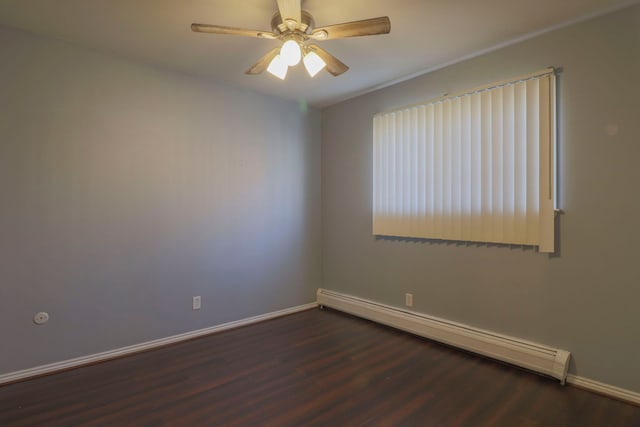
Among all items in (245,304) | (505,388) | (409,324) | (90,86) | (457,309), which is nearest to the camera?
(505,388)

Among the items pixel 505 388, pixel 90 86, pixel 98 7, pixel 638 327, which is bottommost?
pixel 505 388

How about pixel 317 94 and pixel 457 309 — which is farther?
pixel 317 94

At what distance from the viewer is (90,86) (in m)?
2.60

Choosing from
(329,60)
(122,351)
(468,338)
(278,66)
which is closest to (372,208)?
(468,338)

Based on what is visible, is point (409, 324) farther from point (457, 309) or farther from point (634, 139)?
point (634, 139)

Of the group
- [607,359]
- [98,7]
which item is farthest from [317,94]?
[607,359]

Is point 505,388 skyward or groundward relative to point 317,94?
groundward

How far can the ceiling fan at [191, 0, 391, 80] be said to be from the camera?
5.93 ft

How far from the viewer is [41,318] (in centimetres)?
239

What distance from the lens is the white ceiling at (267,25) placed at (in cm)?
208

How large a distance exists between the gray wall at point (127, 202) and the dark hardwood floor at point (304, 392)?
0.42 m

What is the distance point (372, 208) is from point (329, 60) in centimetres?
179

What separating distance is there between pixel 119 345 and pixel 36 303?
2.24ft

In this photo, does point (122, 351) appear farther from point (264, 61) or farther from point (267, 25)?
point (267, 25)
